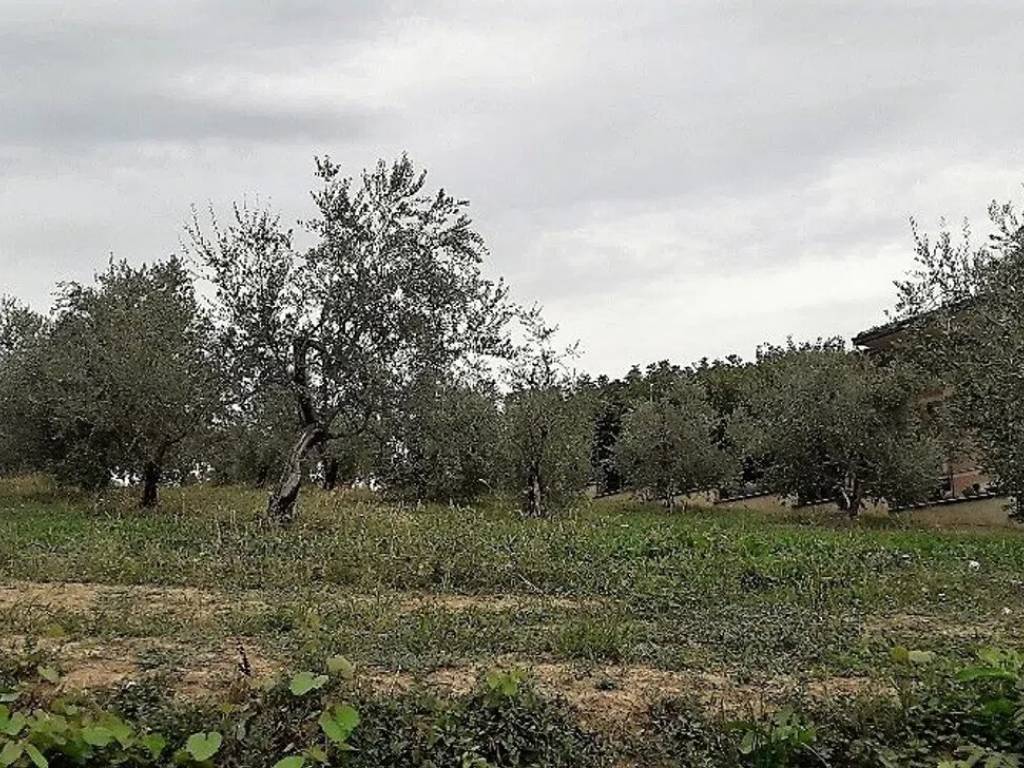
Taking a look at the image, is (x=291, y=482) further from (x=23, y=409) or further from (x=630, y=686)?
(x=630, y=686)

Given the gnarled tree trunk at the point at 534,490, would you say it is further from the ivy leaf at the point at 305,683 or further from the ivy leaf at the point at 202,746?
the ivy leaf at the point at 202,746

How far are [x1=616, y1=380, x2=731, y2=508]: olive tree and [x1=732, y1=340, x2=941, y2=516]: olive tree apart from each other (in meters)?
2.66

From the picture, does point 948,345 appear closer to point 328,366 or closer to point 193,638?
point 328,366

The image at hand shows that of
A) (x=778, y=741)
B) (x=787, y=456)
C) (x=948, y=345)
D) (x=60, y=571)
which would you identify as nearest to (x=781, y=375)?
(x=787, y=456)

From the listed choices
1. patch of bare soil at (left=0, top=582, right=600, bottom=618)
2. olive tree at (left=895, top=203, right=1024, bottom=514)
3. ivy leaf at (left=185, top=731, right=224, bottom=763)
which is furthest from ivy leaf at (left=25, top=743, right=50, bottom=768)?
olive tree at (left=895, top=203, right=1024, bottom=514)

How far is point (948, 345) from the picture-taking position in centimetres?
1541

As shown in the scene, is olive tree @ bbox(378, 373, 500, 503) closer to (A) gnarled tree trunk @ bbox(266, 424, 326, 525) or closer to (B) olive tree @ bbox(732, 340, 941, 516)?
(A) gnarled tree trunk @ bbox(266, 424, 326, 525)

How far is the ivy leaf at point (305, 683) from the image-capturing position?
4.83 metres

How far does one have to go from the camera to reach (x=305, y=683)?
4887mm

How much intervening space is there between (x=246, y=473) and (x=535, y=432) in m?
10.7

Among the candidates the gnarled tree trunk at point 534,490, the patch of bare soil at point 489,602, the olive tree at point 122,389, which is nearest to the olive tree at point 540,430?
the gnarled tree trunk at point 534,490

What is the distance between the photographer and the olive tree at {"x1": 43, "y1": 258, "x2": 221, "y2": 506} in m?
19.7

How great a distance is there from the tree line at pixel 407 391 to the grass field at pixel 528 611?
10.0 ft

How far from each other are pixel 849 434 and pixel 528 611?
1962 cm
